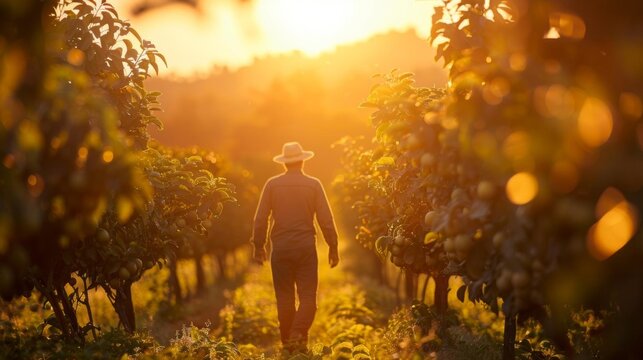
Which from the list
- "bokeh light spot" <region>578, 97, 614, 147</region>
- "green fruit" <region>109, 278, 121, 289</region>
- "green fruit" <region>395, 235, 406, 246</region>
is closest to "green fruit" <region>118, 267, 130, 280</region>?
"green fruit" <region>109, 278, 121, 289</region>

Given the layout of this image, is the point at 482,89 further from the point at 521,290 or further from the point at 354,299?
the point at 354,299

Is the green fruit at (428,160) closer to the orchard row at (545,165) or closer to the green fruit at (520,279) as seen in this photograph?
the orchard row at (545,165)

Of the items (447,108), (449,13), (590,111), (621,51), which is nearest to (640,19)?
(621,51)

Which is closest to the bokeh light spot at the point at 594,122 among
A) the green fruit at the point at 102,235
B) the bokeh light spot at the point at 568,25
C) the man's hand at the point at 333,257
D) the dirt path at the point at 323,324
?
the bokeh light spot at the point at 568,25

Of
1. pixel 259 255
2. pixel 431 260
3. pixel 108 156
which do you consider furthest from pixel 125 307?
pixel 108 156

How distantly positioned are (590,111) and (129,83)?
5091 millimetres

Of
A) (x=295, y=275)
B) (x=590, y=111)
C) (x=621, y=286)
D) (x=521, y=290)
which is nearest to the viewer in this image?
(x=590, y=111)

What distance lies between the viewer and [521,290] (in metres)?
3.46

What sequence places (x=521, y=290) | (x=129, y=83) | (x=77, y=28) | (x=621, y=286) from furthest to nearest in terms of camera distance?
(x=129, y=83)
(x=77, y=28)
(x=521, y=290)
(x=621, y=286)

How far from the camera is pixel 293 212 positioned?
757 centimetres

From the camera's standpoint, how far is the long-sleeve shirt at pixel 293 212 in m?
7.54

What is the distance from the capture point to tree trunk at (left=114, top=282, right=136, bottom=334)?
21.4ft

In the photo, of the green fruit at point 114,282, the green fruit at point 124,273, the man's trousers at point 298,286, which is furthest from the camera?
the man's trousers at point 298,286

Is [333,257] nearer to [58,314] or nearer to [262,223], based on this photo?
[262,223]
